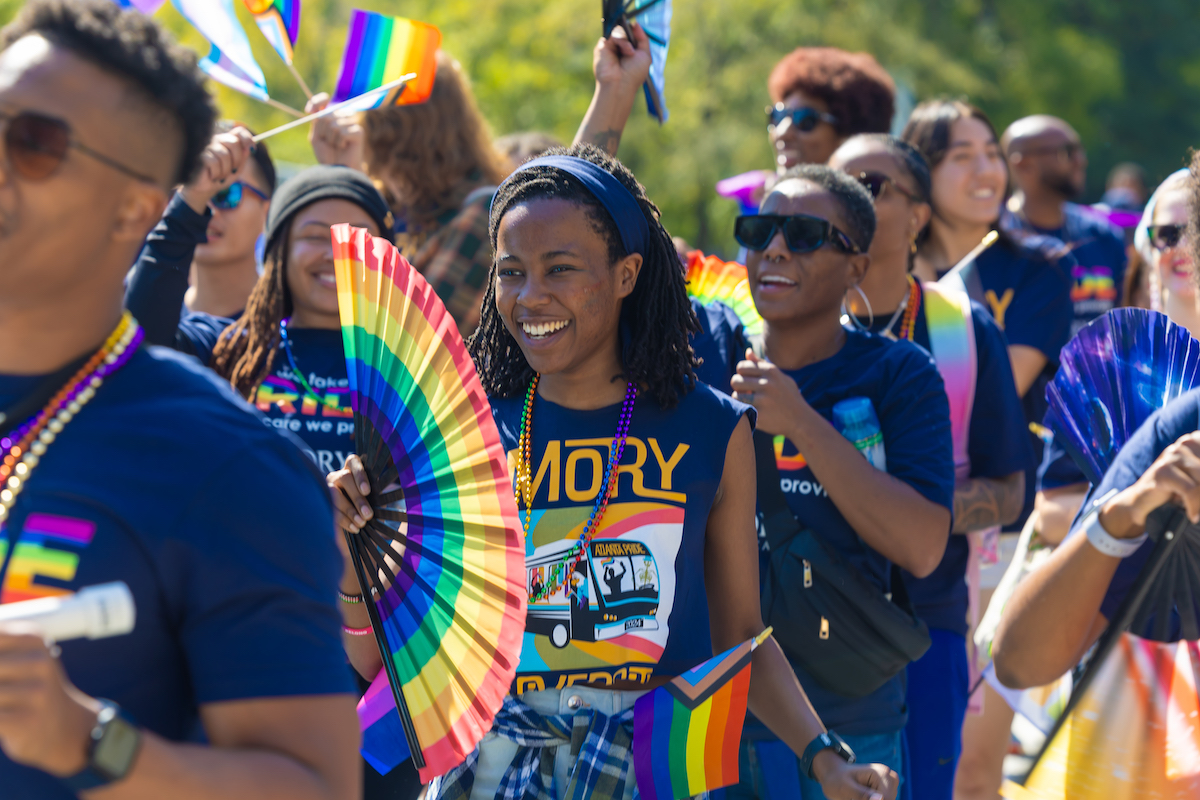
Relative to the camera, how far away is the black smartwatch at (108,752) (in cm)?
122

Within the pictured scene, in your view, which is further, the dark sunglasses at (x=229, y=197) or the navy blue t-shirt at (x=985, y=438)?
the dark sunglasses at (x=229, y=197)

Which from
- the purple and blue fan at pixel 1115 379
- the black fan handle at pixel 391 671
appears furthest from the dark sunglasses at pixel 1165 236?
the black fan handle at pixel 391 671

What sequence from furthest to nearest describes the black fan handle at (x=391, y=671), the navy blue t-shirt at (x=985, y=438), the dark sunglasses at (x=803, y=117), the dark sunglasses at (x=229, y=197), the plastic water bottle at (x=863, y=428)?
the dark sunglasses at (x=803, y=117)
the dark sunglasses at (x=229, y=197)
the navy blue t-shirt at (x=985, y=438)
the plastic water bottle at (x=863, y=428)
the black fan handle at (x=391, y=671)

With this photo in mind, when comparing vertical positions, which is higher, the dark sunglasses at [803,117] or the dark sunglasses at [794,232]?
the dark sunglasses at [803,117]

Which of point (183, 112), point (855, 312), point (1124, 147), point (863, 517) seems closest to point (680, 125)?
point (1124, 147)

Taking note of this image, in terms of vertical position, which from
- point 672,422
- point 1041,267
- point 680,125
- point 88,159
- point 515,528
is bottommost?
point 515,528

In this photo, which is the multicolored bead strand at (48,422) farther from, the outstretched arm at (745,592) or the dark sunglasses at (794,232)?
the dark sunglasses at (794,232)

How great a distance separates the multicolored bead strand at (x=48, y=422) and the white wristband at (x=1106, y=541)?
5.79 ft

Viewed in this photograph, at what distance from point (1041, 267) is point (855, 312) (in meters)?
1.57

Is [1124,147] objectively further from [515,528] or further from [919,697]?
[515,528]

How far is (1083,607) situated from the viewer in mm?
2436

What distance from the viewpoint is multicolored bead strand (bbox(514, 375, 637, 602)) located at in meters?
2.37

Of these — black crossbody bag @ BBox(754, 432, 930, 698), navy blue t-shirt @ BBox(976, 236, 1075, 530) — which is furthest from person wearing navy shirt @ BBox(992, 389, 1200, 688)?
navy blue t-shirt @ BBox(976, 236, 1075, 530)

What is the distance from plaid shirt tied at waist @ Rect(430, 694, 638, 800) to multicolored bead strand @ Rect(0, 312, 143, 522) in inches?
45.5
